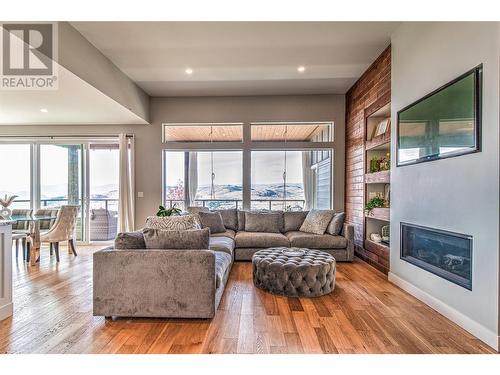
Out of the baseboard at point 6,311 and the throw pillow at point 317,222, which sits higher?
the throw pillow at point 317,222

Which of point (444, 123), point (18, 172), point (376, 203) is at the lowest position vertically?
point (376, 203)

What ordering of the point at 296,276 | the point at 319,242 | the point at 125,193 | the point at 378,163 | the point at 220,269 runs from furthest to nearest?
the point at 125,193
the point at 319,242
the point at 378,163
the point at 296,276
the point at 220,269

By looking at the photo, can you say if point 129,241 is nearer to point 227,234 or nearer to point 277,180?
point 227,234

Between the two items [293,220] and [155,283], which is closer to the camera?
[155,283]

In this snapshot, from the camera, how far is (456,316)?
7.64 feet

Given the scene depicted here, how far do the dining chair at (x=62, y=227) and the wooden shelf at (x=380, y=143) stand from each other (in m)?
5.12

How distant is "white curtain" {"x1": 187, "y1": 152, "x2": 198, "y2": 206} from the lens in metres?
5.87

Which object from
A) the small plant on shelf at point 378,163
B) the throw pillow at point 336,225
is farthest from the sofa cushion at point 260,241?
the small plant on shelf at point 378,163

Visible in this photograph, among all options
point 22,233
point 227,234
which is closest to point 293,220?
point 227,234

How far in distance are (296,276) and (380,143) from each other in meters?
2.41

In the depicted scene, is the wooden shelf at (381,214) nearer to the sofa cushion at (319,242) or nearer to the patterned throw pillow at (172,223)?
the sofa cushion at (319,242)

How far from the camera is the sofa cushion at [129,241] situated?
2.47m

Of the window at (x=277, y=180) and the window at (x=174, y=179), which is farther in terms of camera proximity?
the window at (x=174, y=179)
